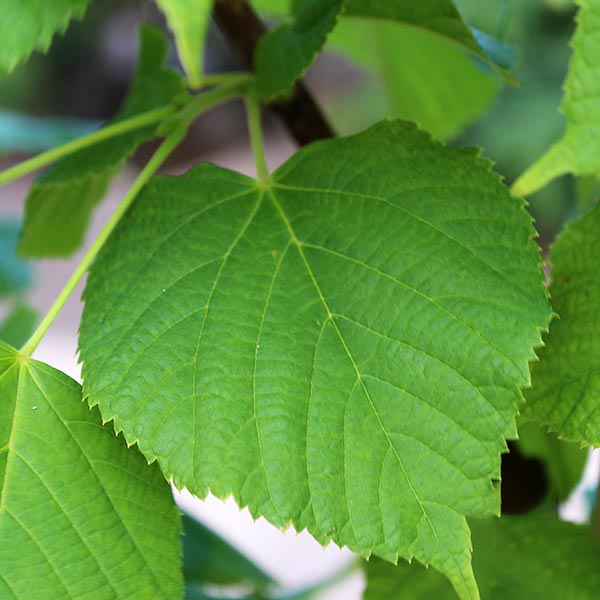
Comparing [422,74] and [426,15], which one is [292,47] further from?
[422,74]

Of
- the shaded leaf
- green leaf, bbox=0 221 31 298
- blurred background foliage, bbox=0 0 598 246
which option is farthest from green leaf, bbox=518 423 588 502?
green leaf, bbox=0 221 31 298

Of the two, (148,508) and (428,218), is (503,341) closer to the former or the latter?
(428,218)

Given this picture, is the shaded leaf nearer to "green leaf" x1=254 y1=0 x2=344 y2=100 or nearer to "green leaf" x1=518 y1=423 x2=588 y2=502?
"green leaf" x1=254 y1=0 x2=344 y2=100

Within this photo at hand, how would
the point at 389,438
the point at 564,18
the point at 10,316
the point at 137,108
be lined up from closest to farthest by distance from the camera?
1. the point at 389,438
2. the point at 137,108
3. the point at 10,316
4. the point at 564,18

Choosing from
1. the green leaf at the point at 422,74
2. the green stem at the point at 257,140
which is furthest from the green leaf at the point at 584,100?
the green leaf at the point at 422,74

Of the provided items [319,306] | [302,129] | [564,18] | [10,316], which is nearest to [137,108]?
[302,129]

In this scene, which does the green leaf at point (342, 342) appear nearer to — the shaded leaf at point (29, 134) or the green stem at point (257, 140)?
the green stem at point (257, 140)
